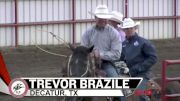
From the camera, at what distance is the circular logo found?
8.83m

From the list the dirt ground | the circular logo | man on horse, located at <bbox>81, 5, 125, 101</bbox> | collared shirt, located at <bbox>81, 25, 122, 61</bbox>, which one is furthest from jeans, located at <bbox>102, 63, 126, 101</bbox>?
the dirt ground

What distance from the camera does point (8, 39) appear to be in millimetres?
21906

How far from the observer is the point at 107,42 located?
32.5 feet

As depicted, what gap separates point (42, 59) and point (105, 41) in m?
9.85

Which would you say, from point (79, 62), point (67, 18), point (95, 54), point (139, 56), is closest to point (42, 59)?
point (67, 18)

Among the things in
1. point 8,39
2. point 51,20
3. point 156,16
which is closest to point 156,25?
point 156,16

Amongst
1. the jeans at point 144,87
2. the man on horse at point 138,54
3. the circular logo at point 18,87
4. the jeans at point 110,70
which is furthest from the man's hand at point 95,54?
the circular logo at point 18,87

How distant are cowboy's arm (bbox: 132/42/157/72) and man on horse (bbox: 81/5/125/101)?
0.44m

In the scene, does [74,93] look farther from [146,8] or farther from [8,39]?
[146,8]

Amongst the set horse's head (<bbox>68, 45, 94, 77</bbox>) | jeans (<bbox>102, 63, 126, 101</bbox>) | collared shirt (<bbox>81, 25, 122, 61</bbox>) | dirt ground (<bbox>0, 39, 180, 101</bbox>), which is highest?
collared shirt (<bbox>81, 25, 122, 61</bbox>)

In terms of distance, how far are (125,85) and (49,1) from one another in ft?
46.0

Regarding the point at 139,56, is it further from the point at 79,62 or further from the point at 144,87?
the point at 79,62

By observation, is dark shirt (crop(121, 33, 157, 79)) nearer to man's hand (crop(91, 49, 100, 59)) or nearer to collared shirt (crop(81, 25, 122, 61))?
collared shirt (crop(81, 25, 122, 61))

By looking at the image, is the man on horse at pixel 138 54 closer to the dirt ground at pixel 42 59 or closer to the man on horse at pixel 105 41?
the man on horse at pixel 105 41
